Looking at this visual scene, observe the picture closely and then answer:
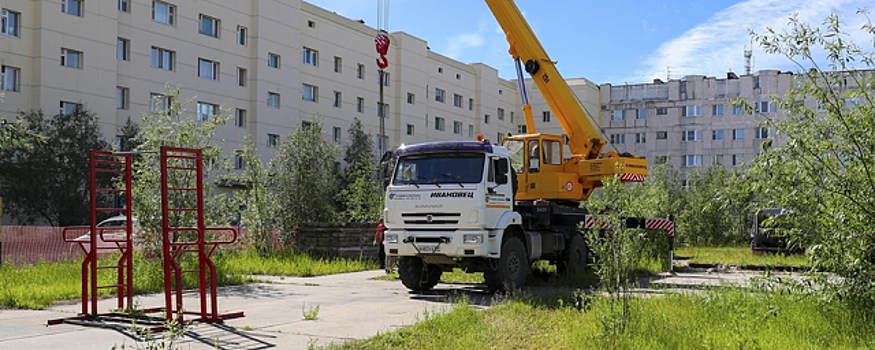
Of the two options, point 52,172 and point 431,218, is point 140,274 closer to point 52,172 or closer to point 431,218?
point 431,218

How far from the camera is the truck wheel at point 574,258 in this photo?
60.2ft

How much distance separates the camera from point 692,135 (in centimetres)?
8244

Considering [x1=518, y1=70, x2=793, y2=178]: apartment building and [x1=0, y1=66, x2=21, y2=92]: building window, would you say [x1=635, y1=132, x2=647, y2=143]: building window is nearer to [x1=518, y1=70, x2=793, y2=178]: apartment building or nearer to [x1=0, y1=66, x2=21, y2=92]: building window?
[x1=518, y1=70, x2=793, y2=178]: apartment building

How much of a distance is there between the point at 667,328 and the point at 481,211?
5513 mm

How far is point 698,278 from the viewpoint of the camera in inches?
776

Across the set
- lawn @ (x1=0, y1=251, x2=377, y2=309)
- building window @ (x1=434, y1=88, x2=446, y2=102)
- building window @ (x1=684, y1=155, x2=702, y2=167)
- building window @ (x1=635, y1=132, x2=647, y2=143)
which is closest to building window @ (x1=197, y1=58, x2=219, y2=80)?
building window @ (x1=434, y1=88, x2=446, y2=102)

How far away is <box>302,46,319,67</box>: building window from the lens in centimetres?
5812

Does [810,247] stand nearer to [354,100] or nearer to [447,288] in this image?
[447,288]

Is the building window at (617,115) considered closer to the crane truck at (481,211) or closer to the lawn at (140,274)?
the lawn at (140,274)

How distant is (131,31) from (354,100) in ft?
67.3

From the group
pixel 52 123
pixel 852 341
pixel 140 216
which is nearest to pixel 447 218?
pixel 140 216

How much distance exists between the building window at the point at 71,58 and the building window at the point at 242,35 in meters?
11.8

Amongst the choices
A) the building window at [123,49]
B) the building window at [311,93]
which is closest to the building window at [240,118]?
the building window at [311,93]

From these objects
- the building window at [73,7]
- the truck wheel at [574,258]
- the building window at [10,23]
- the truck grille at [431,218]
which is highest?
the building window at [73,7]
